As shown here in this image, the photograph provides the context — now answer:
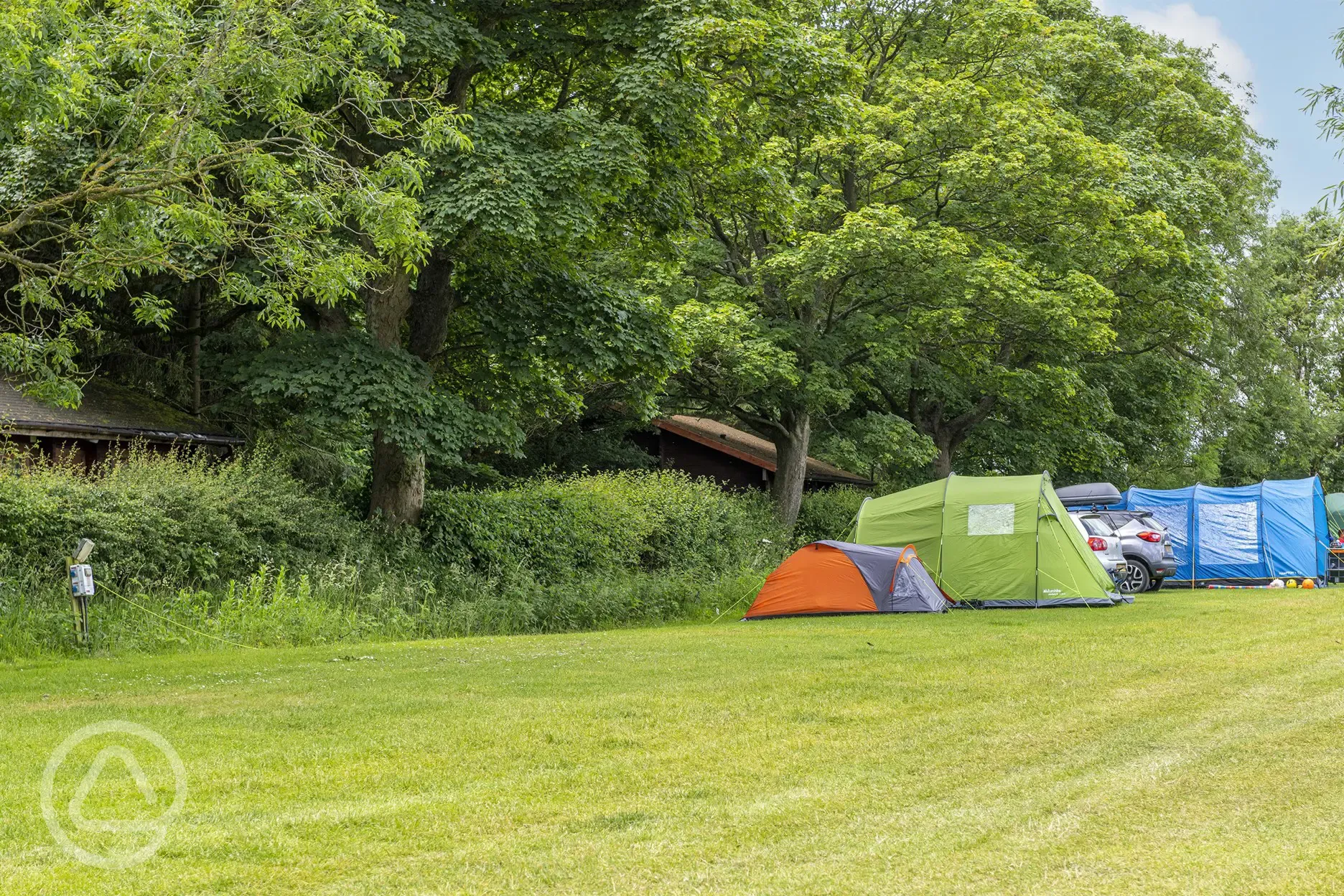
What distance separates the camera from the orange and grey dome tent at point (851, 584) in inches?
773

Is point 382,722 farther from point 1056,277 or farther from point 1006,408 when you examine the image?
point 1006,408

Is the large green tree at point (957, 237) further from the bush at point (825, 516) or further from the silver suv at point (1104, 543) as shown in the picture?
the silver suv at point (1104, 543)

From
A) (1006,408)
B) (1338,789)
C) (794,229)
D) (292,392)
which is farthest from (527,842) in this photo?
(1006,408)

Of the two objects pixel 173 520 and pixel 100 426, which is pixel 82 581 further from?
pixel 100 426

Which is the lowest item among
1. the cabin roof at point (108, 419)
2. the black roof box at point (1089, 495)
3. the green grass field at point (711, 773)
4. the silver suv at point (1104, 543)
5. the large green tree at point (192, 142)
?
the green grass field at point (711, 773)

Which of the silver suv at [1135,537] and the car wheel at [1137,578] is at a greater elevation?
the silver suv at [1135,537]

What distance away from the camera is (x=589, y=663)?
41.2ft

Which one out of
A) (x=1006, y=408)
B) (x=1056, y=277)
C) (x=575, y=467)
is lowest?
(x=575, y=467)

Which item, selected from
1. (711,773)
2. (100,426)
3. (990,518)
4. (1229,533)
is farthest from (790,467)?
(711,773)

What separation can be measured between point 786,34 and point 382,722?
12.6 m

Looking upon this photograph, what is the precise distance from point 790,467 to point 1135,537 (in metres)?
7.31

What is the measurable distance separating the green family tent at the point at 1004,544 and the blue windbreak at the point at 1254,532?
7907 millimetres

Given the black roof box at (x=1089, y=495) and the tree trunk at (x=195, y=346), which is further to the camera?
the black roof box at (x=1089, y=495)

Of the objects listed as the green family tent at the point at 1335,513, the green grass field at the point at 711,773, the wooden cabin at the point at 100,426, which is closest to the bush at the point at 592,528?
the wooden cabin at the point at 100,426
